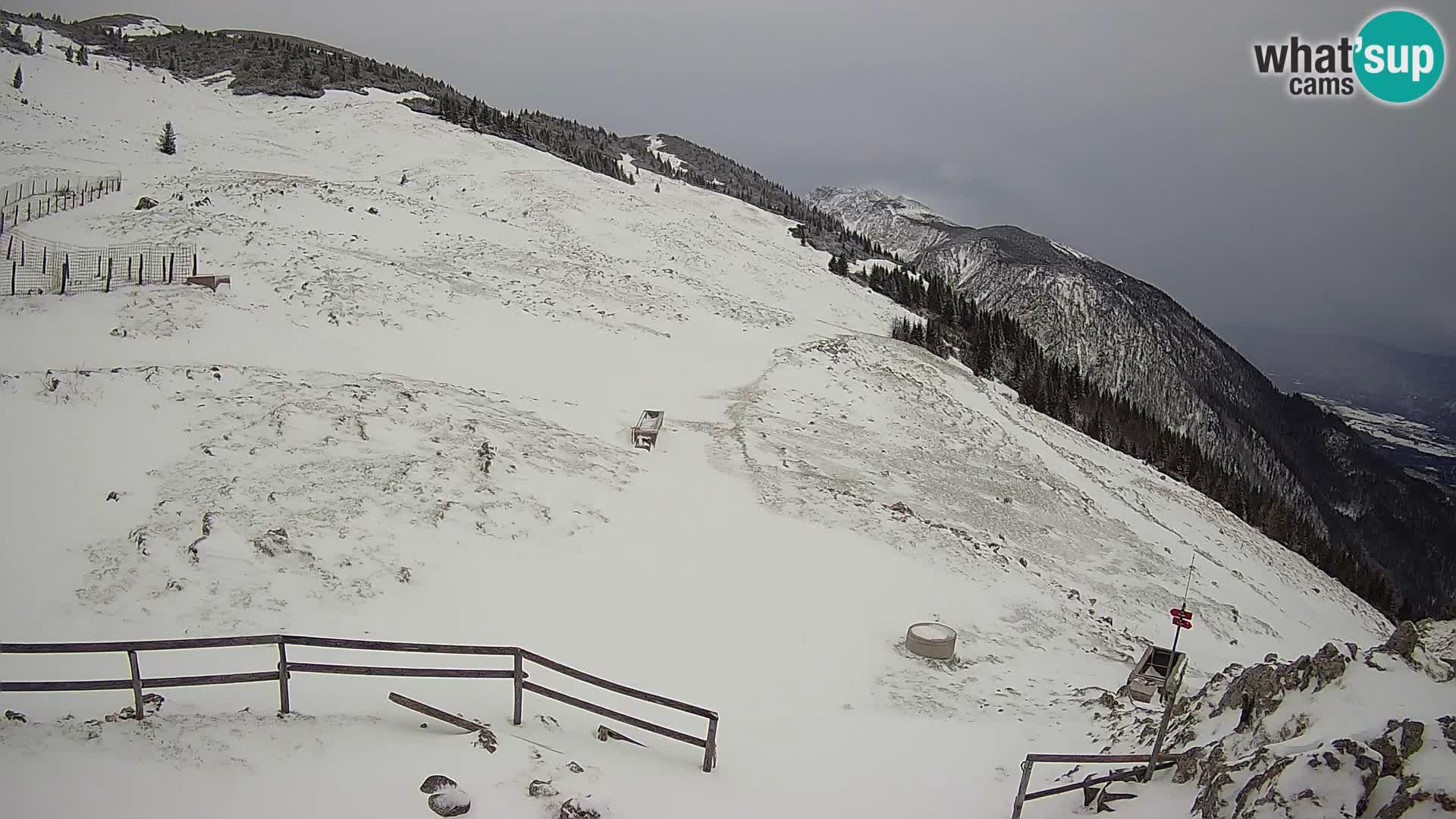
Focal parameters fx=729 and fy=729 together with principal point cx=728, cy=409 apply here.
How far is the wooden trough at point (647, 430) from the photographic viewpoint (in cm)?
2078

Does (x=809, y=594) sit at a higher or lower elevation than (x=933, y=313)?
lower

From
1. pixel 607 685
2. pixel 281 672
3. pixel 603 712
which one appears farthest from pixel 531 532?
pixel 281 672

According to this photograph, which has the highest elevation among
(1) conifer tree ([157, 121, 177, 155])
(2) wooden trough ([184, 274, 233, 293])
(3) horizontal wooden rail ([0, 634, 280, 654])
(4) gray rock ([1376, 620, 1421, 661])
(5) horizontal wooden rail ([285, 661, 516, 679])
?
(1) conifer tree ([157, 121, 177, 155])

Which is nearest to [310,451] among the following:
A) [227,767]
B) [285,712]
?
[285,712]

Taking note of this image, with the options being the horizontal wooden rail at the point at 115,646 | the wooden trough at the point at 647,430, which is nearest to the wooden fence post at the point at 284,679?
the horizontal wooden rail at the point at 115,646

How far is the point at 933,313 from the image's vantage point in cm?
5653

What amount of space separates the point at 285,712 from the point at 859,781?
6949mm

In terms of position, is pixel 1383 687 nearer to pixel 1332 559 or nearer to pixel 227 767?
pixel 227 767

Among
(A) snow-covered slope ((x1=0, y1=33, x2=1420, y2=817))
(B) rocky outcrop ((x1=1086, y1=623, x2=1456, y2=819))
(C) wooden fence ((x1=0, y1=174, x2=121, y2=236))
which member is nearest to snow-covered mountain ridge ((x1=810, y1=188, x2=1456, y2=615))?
(A) snow-covered slope ((x1=0, y1=33, x2=1420, y2=817))

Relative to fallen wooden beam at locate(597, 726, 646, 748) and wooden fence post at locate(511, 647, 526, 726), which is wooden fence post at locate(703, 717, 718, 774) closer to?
fallen wooden beam at locate(597, 726, 646, 748)

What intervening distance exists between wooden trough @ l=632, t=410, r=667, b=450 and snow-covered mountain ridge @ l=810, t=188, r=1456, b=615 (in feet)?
239

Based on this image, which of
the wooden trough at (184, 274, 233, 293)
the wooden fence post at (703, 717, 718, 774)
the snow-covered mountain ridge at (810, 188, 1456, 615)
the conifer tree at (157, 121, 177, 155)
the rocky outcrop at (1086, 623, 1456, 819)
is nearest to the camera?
the rocky outcrop at (1086, 623, 1456, 819)

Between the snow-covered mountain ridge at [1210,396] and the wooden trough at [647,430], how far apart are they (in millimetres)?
72709

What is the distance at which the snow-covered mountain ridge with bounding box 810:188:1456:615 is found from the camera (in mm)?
89500
